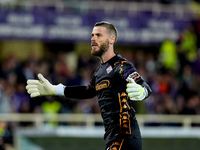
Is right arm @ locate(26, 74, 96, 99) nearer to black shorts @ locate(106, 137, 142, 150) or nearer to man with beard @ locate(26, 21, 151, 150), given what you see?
man with beard @ locate(26, 21, 151, 150)

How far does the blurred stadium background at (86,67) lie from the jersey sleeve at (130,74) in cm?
488

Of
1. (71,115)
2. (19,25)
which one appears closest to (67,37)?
(19,25)

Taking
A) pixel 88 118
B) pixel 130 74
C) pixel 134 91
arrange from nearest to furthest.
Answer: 1. pixel 134 91
2. pixel 130 74
3. pixel 88 118

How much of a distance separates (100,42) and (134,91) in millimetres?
887

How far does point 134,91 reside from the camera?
16.8 feet

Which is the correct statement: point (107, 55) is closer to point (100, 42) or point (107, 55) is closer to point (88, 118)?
point (100, 42)

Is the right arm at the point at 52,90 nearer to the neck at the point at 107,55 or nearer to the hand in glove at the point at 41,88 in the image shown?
the hand in glove at the point at 41,88

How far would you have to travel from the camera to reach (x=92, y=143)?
33.9ft

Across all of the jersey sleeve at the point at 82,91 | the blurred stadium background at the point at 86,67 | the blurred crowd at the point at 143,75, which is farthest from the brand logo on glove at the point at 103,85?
the blurred crowd at the point at 143,75

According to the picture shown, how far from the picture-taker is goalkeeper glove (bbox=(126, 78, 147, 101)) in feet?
16.8

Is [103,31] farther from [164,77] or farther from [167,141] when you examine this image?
[164,77]

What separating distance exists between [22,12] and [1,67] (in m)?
2.01

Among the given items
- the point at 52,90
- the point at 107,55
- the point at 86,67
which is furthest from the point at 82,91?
the point at 86,67

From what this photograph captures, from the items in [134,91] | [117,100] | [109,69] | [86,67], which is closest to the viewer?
[134,91]
